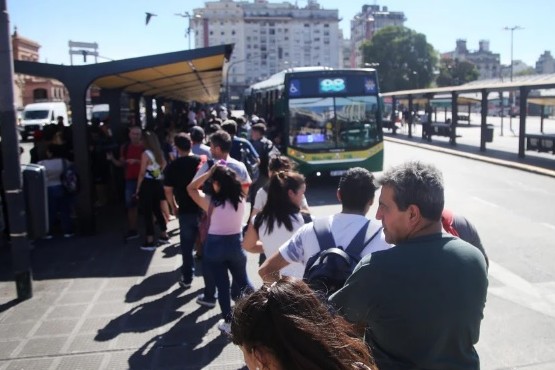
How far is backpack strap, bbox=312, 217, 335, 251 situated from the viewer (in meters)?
3.12

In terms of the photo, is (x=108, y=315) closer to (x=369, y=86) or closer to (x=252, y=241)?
(x=252, y=241)

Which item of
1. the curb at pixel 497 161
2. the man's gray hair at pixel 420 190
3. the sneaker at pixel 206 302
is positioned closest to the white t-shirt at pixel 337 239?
the man's gray hair at pixel 420 190

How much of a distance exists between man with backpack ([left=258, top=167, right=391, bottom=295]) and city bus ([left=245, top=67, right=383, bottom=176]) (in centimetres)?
1117

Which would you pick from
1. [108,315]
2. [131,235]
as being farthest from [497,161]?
[108,315]

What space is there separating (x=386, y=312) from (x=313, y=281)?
20.9 inches

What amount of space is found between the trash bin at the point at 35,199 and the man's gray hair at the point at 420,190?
4.63m

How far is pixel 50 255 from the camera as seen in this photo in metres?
8.06

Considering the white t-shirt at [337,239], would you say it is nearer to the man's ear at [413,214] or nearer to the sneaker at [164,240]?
the man's ear at [413,214]

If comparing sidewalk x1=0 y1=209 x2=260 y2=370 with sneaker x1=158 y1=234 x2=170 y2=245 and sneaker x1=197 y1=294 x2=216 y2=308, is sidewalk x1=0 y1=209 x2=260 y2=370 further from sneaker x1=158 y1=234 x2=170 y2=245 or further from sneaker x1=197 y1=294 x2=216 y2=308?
sneaker x1=158 y1=234 x2=170 y2=245

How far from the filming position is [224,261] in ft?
17.0

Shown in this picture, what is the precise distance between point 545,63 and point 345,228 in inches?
7909

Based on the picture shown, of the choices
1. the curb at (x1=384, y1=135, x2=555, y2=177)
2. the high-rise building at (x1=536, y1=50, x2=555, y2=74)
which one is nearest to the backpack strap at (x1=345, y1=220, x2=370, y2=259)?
the curb at (x1=384, y1=135, x2=555, y2=177)

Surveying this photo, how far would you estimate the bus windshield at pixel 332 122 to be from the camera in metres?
14.5

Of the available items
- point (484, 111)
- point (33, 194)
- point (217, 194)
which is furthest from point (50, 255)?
point (484, 111)
